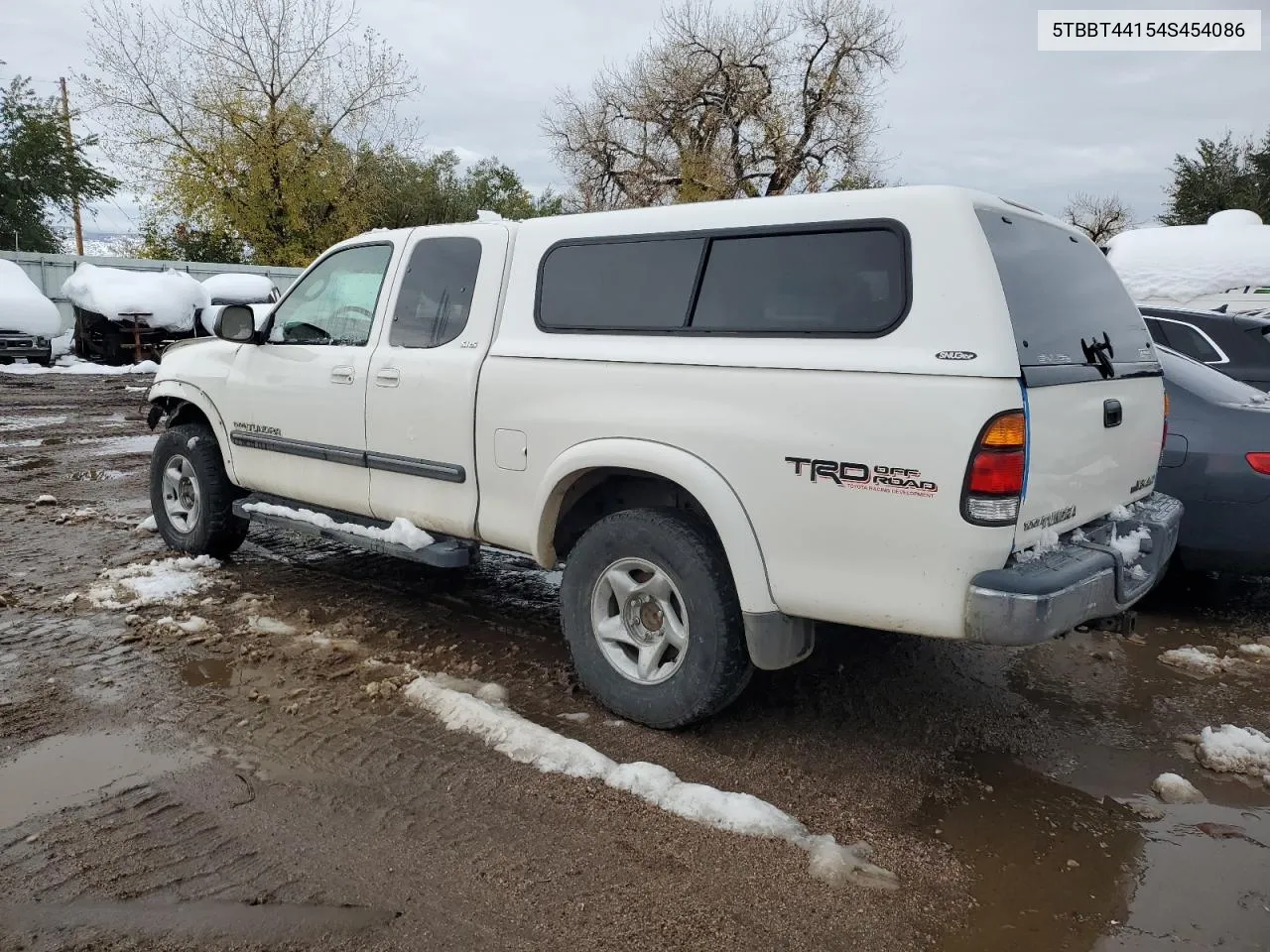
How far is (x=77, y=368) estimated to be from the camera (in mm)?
18734

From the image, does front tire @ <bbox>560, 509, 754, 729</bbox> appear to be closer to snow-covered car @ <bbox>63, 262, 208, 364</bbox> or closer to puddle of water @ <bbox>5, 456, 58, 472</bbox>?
puddle of water @ <bbox>5, 456, 58, 472</bbox>

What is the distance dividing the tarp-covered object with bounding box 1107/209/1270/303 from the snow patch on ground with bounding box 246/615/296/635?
38.9 ft

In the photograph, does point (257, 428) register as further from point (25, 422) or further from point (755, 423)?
point (25, 422)

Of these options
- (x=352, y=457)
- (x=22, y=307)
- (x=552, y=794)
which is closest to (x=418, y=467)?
(x=352, y=457)

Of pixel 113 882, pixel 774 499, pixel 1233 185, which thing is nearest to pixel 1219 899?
pixel 774 499

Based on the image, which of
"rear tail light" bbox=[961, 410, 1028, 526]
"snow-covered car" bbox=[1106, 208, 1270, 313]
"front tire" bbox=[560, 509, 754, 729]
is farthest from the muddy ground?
"snow-covered car" bbox=[1106, 208, 1270, 313]

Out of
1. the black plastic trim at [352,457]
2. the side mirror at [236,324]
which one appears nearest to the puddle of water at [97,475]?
the black plastic trim at [352,457]

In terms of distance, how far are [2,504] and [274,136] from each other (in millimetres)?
→ 28504

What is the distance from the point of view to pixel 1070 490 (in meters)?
3.22

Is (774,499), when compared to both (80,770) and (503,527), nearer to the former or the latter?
(503,527)

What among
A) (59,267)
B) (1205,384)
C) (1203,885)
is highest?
(59,267)

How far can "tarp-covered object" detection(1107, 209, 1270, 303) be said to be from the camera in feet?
42.0

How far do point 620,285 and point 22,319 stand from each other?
17.8m

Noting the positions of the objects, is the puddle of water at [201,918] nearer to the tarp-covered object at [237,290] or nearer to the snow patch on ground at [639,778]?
the snow patch on ground at [639,778]
